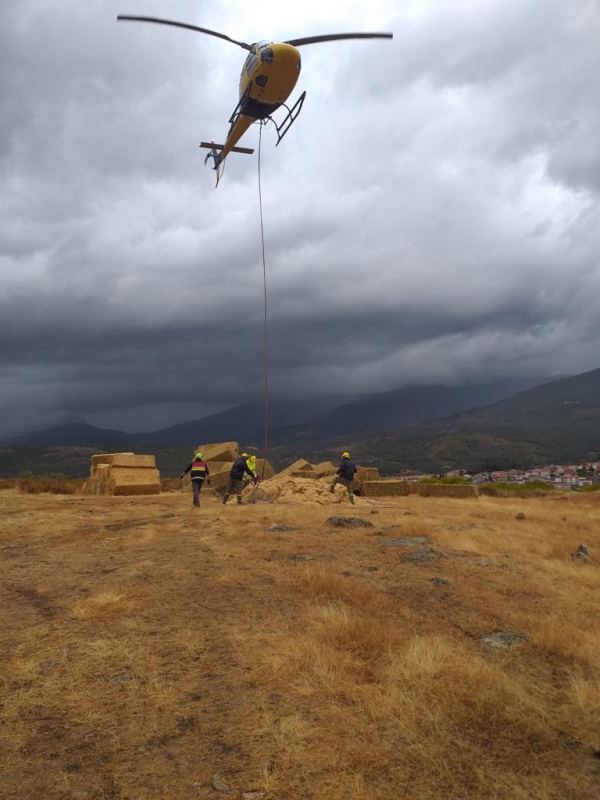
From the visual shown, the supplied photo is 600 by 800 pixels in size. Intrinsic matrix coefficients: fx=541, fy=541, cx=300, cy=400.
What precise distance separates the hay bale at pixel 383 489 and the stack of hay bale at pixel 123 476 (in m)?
9.36

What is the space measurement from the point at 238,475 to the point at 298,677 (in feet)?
46.0

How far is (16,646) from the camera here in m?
5.60

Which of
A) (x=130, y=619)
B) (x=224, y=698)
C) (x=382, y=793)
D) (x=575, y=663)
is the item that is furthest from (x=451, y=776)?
(x=130, y=619)

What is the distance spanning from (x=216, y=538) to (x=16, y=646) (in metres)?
6.12

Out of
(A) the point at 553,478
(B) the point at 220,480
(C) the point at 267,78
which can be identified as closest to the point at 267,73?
(C) the point at 267,78

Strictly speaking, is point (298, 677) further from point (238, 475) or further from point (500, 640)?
point (238, 475)

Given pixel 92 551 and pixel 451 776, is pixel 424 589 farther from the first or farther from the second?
pixel 92 551

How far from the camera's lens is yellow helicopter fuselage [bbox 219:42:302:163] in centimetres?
1562

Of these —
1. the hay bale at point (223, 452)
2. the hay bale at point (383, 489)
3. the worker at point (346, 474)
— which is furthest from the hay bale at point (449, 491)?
the hay bale at point (223, 452)

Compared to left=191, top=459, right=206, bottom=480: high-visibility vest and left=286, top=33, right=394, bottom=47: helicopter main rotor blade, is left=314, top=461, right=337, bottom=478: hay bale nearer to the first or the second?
left=191, top=459, right=206, bottom=480: high-visibility vest

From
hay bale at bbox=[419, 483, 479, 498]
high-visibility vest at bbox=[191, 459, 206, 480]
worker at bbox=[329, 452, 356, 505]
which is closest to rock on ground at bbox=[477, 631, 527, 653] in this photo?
high-visibility vest at bbox=[191, 459, 206, 480]

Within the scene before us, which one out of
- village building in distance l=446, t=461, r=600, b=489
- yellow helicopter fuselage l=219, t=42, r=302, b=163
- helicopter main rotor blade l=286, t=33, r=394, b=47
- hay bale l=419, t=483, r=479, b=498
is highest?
helicopter main rotor blade l=286, t=33, r=394, b=47

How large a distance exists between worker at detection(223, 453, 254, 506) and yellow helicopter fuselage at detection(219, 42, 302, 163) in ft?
37.4

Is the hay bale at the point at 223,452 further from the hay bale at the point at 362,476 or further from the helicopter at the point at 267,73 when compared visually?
the helicopter at the point at 267,73
